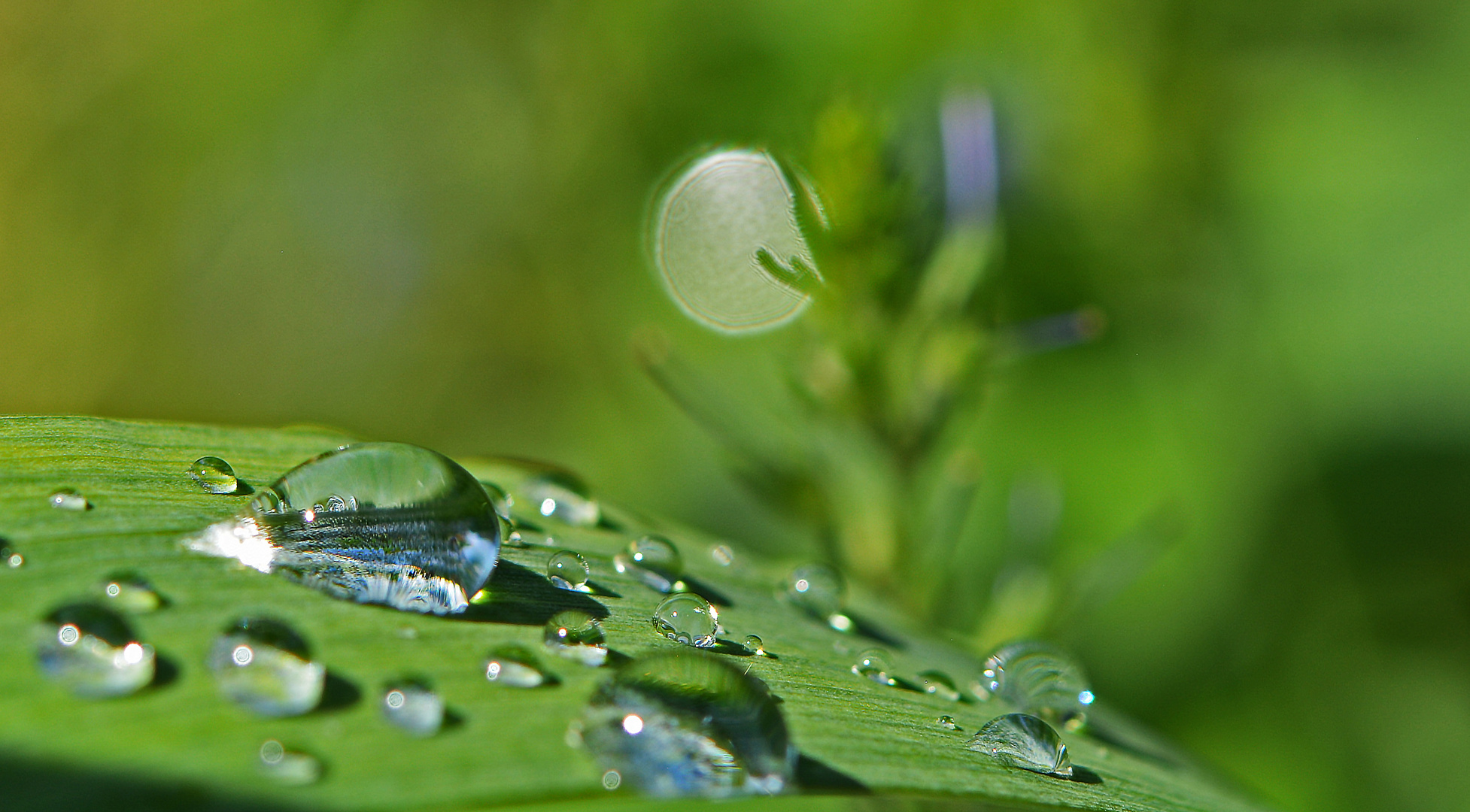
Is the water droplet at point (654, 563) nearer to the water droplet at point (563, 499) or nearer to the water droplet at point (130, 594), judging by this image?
the water droplet at point (563, 499)

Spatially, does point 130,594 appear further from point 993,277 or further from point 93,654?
point 993,277

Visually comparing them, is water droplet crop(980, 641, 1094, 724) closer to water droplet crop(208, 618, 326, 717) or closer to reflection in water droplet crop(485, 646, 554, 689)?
reflection in water droplet crop(485, 646, 554, 689)

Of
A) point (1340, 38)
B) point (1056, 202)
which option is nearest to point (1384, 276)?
point (1340, 38)

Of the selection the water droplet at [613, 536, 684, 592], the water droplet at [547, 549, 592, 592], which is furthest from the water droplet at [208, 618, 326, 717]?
the water droplet at [613, 536, 684, 592]

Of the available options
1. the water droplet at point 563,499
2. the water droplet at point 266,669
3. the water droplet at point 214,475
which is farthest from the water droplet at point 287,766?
the water droplet at point 563,499

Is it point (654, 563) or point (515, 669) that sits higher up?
point (654, 563)

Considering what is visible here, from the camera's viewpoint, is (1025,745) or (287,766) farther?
(1025,745)

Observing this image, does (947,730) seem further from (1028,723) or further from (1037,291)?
(1037,291)

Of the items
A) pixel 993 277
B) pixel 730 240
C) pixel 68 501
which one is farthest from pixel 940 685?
pixel 730 240
